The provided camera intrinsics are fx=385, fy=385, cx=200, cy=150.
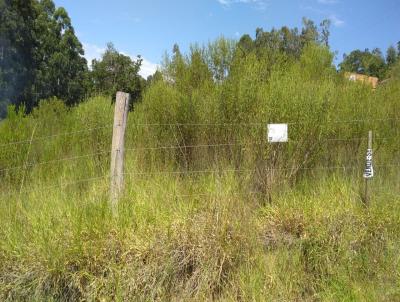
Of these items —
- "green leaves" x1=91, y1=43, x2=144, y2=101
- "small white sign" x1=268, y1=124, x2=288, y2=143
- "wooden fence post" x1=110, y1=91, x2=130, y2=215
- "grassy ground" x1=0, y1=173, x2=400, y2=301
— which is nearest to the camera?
"grassy ground" x1=0, y1=173, x2=400, y2=301

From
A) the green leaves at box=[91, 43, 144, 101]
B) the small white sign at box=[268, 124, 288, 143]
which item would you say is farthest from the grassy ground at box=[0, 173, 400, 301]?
the green leaves at box=[91, 43, 144, 101]

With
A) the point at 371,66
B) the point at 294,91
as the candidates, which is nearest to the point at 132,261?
the point at 294,91

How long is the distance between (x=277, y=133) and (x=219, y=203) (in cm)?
138

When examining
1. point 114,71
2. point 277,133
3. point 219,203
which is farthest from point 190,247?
point 114,71

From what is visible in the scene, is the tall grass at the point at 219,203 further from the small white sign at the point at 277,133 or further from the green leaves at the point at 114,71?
the green leaves at the point at 114,71

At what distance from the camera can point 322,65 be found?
7.53 meters

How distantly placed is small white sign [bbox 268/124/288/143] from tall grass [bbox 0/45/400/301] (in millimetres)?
324

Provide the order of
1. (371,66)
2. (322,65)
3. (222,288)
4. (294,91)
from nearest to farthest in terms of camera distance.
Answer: (222,288) < (294,91) < (322,65) < (371,66)

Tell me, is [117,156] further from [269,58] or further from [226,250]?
[269,58]

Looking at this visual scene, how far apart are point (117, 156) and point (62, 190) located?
0.70m

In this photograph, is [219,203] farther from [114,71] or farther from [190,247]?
[114,71]

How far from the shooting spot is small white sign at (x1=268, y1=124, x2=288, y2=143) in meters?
4.68

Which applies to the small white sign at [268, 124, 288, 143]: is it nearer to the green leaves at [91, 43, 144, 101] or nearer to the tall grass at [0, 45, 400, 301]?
the tall grass at [0, 45, 400, 301]

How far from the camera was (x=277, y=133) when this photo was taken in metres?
4.71
